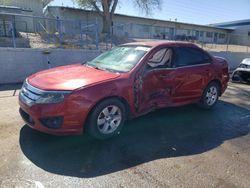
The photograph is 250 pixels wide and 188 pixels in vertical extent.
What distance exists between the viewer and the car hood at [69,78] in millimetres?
3421

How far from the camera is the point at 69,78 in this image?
3678 mm

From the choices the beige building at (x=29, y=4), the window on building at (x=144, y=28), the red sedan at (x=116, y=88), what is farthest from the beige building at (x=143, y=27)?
the red sedan at (x=116, y=88)

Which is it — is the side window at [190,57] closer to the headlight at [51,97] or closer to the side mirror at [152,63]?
the side mirror at [152,63]

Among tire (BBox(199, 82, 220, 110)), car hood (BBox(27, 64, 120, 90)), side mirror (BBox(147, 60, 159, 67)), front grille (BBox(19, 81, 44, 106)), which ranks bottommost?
tire (BBox(199, 82, 220, 110))

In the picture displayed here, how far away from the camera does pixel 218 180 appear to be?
290 centimetres

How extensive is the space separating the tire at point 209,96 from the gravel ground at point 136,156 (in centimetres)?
77

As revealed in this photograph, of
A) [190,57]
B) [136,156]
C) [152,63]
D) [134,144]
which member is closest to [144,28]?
[190,57]

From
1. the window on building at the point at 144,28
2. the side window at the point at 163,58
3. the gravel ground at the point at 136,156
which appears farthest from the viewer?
the window on building at the point at 144,28

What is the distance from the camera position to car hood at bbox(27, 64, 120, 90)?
11.2 ft

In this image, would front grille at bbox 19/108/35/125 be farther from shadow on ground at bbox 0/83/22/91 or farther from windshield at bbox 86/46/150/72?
shadow on ground at bbox 0/83/22/91

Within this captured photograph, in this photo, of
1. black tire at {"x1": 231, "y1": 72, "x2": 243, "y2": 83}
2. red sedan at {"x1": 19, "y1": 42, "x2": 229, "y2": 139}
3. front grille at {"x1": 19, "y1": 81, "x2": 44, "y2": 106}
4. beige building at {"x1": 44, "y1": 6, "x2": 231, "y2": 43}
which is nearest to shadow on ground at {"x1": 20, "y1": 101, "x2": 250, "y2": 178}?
red sedan at {"x1": 19, "y1": 42, "x2": 229, "y2": 139}

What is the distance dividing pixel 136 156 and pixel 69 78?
1613 mm

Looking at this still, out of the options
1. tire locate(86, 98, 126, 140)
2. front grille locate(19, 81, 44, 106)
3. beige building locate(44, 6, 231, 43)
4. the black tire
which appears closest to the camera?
front grille locate(19, 81, 44, 106)

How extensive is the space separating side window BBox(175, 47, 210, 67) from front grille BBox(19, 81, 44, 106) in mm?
2778
